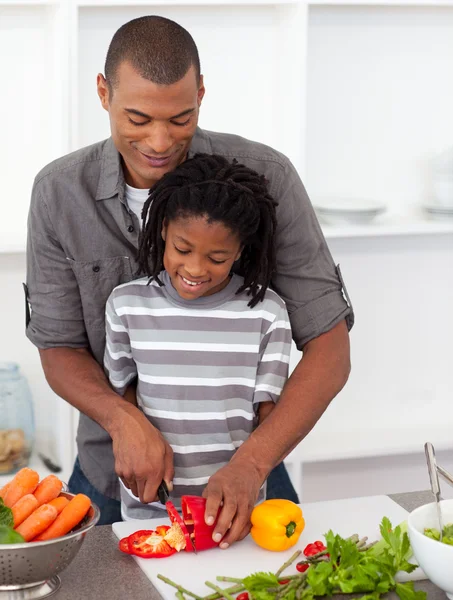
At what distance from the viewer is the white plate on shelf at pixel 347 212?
284 centimetres

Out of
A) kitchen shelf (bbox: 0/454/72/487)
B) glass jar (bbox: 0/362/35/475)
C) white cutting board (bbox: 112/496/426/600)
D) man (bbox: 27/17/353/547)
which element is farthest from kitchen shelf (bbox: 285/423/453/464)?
white cutting board (bbox: 112/496/426/600)

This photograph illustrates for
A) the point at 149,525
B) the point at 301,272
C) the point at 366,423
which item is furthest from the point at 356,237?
the point at 149,525

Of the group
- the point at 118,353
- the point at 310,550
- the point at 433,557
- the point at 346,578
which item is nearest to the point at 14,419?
the point at 118,353

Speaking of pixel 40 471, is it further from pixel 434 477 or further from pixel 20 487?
pixel 434 477

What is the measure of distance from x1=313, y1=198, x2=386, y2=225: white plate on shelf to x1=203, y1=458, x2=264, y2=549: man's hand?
139 centimetres

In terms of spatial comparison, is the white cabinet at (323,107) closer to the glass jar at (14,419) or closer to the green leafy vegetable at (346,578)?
the glass jar at (14,419)

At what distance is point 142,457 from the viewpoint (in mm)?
1600

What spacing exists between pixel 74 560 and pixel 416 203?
2.00 m

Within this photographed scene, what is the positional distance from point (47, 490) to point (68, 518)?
7 centimetres

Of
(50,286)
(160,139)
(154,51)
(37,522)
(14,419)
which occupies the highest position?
(154,51)

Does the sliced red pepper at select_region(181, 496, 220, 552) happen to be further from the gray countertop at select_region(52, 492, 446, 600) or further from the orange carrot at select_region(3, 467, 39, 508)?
the orange carrot at select_region(3, 467, 39, 508)

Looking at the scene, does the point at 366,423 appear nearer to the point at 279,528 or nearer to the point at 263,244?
the point at 263,244

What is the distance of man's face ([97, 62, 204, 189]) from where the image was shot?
1.64 meters

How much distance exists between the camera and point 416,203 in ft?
10.2
